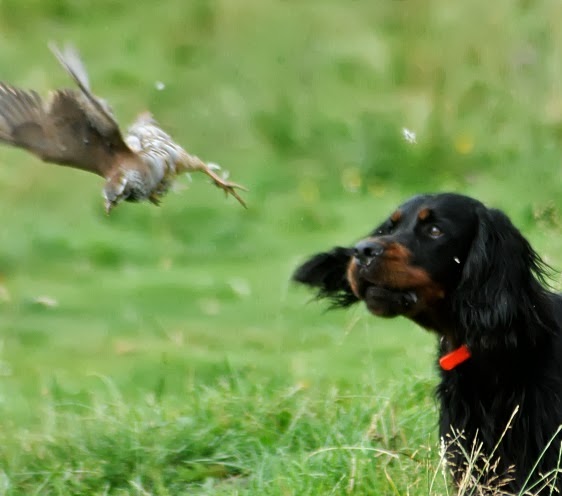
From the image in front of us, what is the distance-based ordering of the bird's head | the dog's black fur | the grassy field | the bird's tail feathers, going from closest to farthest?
the bird's tail feathers < the bird's head < the dog's black fur < the grassy field

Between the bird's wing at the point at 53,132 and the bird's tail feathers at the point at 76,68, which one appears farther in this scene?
the bird's wing at the point at 53,132

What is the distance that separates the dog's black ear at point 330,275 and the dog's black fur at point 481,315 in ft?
1.79

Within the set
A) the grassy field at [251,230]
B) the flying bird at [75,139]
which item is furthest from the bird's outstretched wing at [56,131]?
the grassy field at [251,230]

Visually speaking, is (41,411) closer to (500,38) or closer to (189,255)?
(189,255)

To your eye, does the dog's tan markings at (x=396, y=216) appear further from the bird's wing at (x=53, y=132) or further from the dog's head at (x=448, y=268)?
the bird's wing at (x=53, y=132)

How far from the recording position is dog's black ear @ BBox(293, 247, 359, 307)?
5098 millimetres

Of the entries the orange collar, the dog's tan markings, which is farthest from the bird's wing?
the orange collar

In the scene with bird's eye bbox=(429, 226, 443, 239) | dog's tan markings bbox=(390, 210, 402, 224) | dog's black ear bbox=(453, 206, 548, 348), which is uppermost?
dog's tan markings bbox=(390, 210, 402, 224)

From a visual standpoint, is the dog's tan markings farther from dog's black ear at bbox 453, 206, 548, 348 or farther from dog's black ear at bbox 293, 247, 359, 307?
dog's black ear at bbox 293, 247, 359, 307

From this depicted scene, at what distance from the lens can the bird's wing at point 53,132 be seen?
4191mm

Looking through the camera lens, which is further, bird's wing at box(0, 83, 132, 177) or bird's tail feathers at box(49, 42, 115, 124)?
bird's wing at box(0, 83, 132, 177)

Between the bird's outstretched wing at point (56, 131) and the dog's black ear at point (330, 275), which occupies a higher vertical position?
the bird's outstretched wing at point (56, 131)

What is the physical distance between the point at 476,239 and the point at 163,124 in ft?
25.5

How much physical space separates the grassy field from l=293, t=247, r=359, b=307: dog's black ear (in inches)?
15.9
